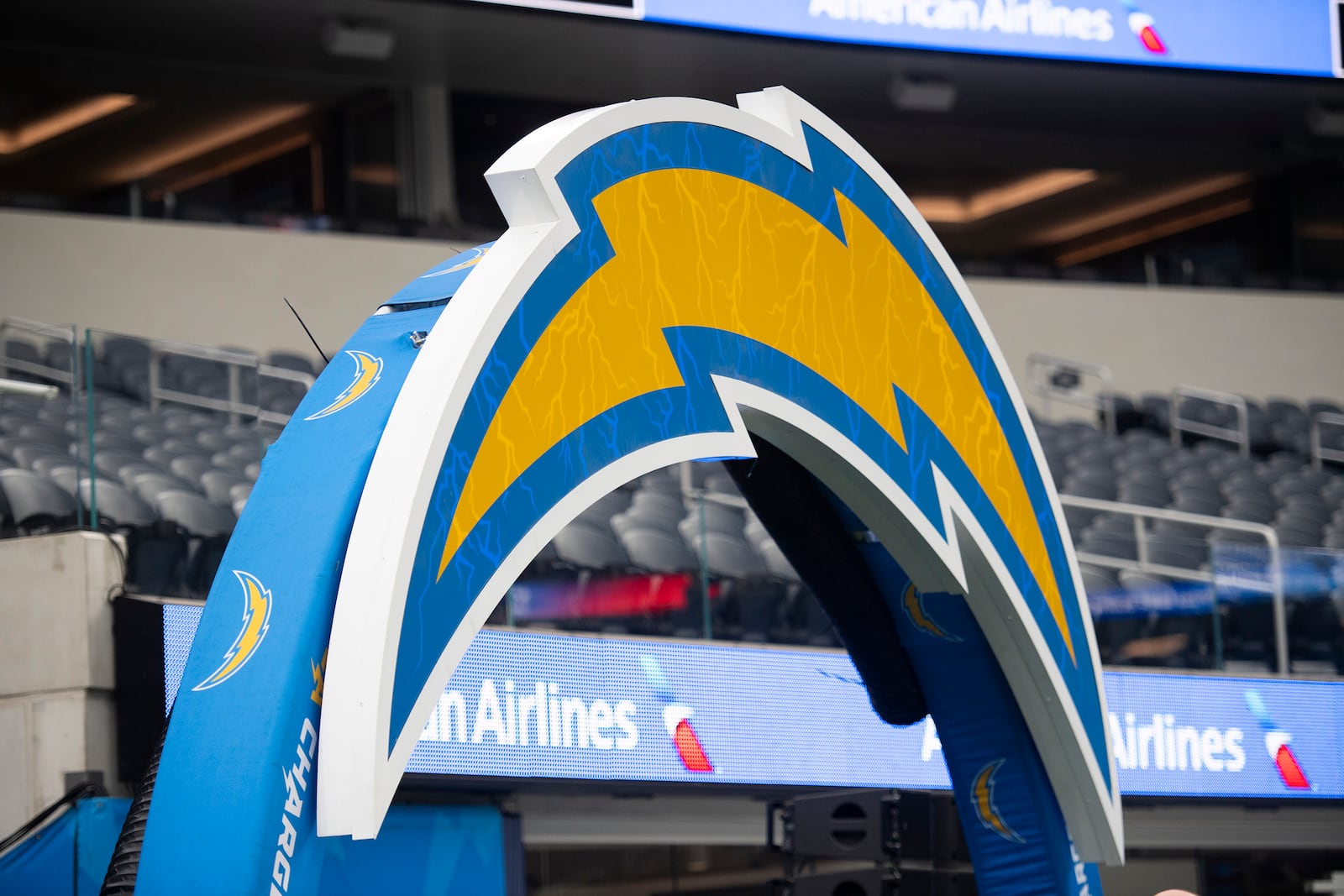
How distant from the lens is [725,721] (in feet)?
24.7

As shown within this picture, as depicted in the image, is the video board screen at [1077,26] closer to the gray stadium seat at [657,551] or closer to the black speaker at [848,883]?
the gray stadium seat at [657,551]

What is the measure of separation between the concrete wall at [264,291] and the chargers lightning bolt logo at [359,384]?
10.3 m

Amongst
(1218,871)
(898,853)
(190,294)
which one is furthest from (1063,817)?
(190,294)

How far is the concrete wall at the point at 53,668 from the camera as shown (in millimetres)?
5953

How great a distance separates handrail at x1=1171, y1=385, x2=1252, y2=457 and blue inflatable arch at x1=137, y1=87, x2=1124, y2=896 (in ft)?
36.0

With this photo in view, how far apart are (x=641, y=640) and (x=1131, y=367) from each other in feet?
→ 37.0

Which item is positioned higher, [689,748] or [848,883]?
[689,748]

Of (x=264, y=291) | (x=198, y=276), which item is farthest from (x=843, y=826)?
(x=198, y=276)

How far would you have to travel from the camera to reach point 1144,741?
877 cm

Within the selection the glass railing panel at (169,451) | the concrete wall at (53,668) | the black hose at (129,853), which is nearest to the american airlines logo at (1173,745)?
the glass railing panel at (169,451)

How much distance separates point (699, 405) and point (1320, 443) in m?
13.4

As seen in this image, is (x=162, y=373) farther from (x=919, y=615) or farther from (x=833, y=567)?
(x=919, y=615)

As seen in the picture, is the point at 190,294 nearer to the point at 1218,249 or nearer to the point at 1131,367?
the point at 1131,367

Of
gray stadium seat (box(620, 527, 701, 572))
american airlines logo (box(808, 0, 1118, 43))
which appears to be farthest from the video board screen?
gray stadium seat (box(620, 527, 701, 572))
